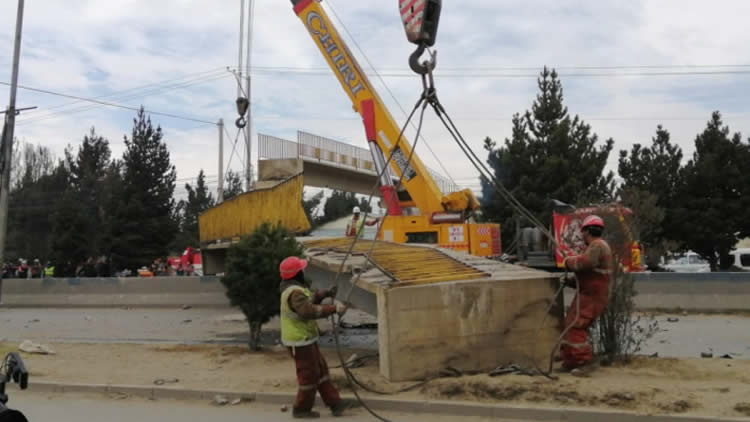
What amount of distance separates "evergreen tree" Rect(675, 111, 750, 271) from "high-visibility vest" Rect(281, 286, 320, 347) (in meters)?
27.5

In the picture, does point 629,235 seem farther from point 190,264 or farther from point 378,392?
point 190,264

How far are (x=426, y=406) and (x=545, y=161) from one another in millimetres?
23614

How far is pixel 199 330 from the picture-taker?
14.0 meters

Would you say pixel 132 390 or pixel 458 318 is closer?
pixel 458 318

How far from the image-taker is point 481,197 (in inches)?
1224

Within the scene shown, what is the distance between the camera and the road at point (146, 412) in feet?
22.7

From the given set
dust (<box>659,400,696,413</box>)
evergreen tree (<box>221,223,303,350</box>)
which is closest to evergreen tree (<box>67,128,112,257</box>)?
evergreen tree (<box>221,223,303,350</box>)

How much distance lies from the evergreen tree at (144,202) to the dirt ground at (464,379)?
89.4 ft

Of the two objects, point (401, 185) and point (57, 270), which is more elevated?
point (401, 185)

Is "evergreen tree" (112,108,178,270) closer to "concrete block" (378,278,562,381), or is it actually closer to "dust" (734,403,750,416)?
"concrete block" (378,278,562,381)

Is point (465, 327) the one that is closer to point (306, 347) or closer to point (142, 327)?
point (306, 347)

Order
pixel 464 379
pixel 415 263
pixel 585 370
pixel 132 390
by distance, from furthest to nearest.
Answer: pixel 415 263, pixel 132 390, pixel 585 370, pixel 464 379

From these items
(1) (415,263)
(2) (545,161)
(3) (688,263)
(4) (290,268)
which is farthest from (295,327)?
(3) (688,263)

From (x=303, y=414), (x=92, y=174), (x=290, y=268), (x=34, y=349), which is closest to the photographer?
(x=303, y=414)
